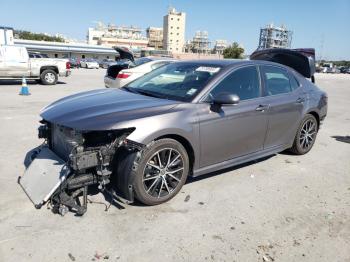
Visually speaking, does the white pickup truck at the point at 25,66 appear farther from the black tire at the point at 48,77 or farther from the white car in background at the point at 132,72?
the white car in background at the point at 132,72

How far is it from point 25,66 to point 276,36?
152 meters

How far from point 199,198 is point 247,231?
2.76 ft

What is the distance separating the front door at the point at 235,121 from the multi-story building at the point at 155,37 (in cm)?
16148

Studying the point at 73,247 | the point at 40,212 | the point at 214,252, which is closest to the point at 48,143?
the point at 40,212

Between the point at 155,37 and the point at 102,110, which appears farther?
the point at 155,37

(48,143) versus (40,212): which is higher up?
(48,143)

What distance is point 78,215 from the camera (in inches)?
144

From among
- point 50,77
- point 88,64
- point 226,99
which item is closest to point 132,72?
point 226,99

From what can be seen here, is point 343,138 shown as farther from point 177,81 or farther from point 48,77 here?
point 48,77

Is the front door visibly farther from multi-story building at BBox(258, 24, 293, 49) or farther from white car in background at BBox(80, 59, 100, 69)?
multi-story building at BBox(258, 24, 293, 49)

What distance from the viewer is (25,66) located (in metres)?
16.3

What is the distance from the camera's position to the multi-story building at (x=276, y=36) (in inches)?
5805

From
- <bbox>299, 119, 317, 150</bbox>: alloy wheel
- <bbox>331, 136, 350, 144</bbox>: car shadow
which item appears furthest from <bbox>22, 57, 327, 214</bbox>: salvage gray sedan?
<bbox>331, 136, 350, 144</bbox>: car shadow

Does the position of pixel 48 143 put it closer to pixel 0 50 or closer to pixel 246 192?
pixel 246 192
